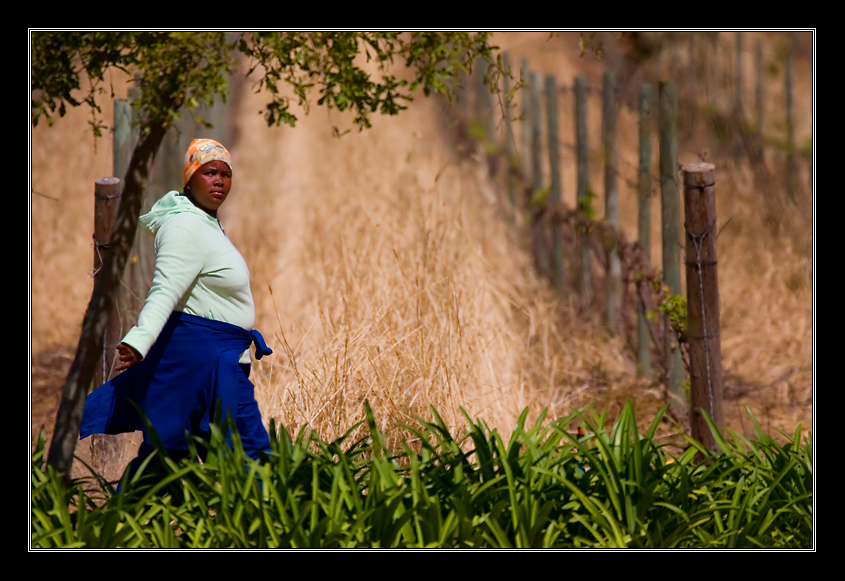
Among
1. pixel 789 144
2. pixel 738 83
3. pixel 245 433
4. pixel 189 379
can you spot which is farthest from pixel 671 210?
pixel 789 144

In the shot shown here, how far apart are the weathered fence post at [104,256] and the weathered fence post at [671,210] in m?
3.05

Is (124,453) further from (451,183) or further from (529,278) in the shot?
(451,183)

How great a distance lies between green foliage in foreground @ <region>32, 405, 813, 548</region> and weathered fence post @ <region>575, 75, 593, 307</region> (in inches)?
157

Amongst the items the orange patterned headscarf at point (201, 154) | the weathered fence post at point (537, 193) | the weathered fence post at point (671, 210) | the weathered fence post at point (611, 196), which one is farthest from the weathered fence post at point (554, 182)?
the orange patterned headscarf at point (201, 154)

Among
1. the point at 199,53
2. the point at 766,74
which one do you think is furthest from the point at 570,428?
the point at 766,74

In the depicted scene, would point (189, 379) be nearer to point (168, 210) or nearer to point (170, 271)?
point (170, 271)

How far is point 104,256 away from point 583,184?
396cm

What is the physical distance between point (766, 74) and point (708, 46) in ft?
42.8

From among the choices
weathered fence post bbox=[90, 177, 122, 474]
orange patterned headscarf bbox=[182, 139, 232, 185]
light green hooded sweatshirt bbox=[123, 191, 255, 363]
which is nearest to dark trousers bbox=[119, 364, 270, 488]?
light green hooded sweatshirt bbox=[123, 191, 255, 363]

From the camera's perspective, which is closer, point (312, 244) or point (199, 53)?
point (199, 53)

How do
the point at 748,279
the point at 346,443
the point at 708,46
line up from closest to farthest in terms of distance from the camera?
the point at 346,443 → the point at 708,46 → the point at 748,279

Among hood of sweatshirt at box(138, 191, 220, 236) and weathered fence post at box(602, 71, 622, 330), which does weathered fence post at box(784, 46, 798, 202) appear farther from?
hood of sweatshirt at box(138, 191, 220, 236)

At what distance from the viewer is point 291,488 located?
3697mm

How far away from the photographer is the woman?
3838 millimetres
